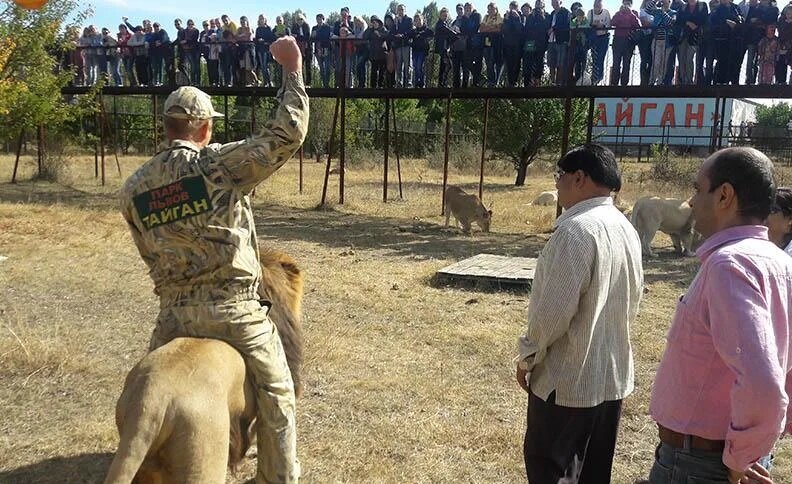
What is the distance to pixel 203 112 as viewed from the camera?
9.50ft

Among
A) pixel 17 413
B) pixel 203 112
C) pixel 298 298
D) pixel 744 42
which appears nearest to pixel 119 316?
pixel 17 413

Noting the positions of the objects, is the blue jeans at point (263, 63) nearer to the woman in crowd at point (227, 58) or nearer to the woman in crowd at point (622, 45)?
the woman in crowd at point (227, 58)

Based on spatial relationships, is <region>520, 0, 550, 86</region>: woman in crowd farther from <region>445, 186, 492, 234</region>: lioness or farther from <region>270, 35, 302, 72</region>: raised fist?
<region>270, 35, 302, 72</region>: raised fist

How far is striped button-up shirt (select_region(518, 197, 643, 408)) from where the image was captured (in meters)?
2.59

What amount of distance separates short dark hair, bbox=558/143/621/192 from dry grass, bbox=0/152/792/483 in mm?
2014

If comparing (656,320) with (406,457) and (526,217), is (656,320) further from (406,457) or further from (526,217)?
(526,217)

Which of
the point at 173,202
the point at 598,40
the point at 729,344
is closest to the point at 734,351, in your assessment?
the point at 729,344

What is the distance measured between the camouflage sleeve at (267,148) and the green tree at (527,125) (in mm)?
23578

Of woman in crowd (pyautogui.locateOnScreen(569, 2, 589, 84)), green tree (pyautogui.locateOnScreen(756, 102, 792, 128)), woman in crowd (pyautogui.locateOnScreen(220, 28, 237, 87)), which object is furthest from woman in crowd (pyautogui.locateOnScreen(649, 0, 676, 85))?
green tree (pyautogui.locateOnScreen(756, 102, 792, 128))

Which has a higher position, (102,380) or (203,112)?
(203,112)

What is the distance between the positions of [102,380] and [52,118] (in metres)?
14.1

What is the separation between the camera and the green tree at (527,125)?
84.5 ft

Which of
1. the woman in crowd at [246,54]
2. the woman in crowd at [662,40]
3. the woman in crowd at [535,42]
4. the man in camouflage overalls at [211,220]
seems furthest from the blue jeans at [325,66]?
the man in camouflage overalls at [211,220]

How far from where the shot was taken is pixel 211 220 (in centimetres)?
273
